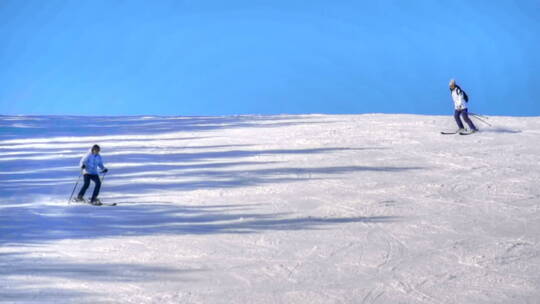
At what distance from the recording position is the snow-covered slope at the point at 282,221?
8.79 meters

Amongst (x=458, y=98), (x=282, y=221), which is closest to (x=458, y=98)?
(x=458, y=98)

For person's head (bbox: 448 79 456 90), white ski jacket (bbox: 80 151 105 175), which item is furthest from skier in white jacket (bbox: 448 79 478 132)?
A: white ski jacket (bbox: 80 151 105 175)

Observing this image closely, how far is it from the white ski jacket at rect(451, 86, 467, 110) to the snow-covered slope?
1.14m

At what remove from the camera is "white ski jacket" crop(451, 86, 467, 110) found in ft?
73.7

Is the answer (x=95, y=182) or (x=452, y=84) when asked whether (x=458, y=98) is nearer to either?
(x=452, y=84)

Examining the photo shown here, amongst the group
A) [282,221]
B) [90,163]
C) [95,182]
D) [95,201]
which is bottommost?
[282,221]

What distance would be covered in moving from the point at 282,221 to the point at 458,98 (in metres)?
11.9

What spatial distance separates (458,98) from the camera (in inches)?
888

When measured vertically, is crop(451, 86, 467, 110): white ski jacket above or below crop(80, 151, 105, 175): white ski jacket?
above

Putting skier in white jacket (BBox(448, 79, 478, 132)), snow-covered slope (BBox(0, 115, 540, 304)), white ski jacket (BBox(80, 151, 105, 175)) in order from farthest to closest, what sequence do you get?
skier in white jacket (BBox(448, 79, 478, 132)) < white ski jacket (BBox(80, 151, 105, 175)) < snow-covered slope (BBox(0, 115, 540, 304))

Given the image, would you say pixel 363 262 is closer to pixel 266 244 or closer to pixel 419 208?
pixel 266 244

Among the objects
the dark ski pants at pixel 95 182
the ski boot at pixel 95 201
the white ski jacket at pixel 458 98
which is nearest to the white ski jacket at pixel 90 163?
the dark ski pants at pixel 95 182

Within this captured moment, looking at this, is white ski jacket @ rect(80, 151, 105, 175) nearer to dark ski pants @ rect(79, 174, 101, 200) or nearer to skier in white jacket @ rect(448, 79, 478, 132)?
dark ski pants @ rect(79, 174, 101, 200)

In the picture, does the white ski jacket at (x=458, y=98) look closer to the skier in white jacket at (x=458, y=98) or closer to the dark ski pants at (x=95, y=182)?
the skier in white jacket at (x=458, y=98)
